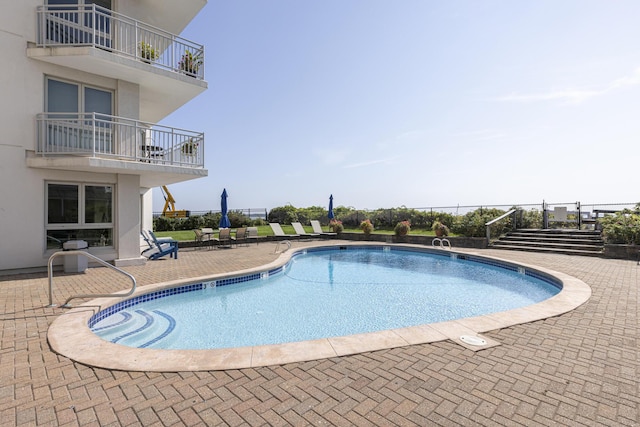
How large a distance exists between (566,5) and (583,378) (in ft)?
36.2

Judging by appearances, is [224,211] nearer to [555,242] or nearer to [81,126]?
[81,126]

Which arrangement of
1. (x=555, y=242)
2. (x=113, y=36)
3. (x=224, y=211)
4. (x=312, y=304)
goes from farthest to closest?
(x=224, y=211) → (x=555, y=242) → (x=113, y=36) → (x=312, y=304)

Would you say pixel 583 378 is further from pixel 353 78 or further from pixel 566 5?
pixel 353 78

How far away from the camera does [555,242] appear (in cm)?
1452

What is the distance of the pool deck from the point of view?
245cm

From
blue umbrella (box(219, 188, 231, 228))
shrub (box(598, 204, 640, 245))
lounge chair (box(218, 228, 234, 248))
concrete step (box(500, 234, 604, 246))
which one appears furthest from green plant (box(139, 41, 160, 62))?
shrub (box(598, 204, 640, 245))

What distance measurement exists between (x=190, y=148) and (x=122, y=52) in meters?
3.41

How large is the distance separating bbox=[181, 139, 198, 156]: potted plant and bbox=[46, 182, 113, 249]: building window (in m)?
2.64

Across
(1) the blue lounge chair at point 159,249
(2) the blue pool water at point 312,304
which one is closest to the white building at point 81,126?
(1) the blue lounge chair at point 159,249

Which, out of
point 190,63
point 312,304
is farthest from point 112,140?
point 312,304

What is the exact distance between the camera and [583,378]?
304cm

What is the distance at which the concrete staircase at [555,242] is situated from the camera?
13124 millimetres

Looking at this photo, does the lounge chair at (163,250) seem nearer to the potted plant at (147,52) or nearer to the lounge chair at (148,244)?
the lounge chair at (148,244)

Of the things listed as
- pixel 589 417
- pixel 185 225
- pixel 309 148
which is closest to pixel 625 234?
pixel 589 417
